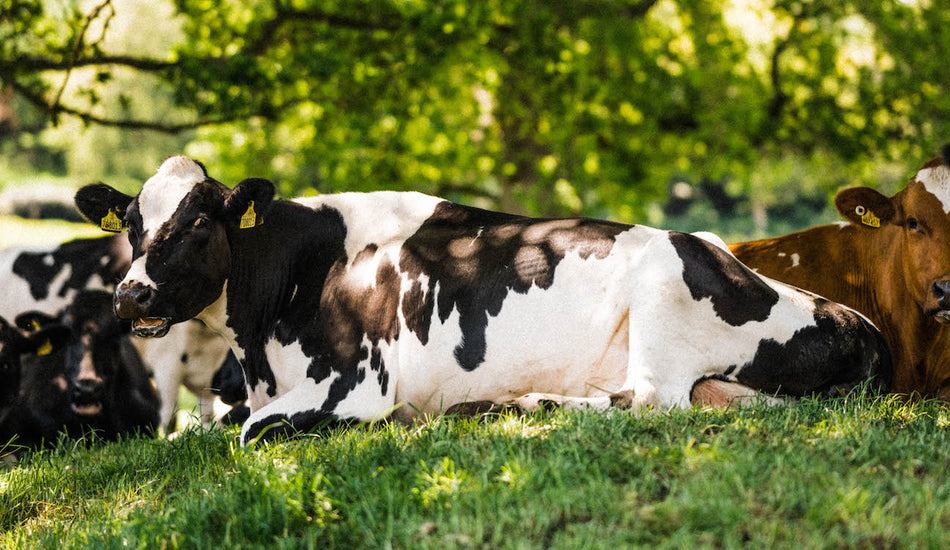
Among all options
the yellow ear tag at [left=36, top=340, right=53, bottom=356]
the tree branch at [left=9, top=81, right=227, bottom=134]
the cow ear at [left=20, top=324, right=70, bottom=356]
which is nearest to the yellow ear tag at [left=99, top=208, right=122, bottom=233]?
the cow ear at [left=20, top=324, right=70, bottom=356]

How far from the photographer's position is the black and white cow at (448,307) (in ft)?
18.0

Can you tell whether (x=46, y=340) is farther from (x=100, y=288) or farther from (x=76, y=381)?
(x=100, y=288)

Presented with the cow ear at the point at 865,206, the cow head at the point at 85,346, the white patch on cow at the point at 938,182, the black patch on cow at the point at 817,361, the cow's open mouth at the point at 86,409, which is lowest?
the cow's open mouth at the point at 86,409

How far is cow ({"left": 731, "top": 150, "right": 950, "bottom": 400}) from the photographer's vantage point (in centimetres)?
630

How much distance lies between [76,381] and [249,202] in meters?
2.69

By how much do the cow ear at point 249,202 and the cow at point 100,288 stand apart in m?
2.89

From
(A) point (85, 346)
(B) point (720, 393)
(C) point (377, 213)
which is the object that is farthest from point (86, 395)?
(B) point (720, 393)

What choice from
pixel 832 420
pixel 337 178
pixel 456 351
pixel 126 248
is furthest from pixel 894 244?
pixel 337 178

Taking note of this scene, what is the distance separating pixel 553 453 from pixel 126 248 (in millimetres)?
6401

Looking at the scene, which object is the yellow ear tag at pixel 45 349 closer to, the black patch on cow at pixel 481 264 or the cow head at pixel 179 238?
the cow head at pixel 179 238

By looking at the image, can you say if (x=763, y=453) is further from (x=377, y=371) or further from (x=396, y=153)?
(x=396, y=153)

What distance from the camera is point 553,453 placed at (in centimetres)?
412

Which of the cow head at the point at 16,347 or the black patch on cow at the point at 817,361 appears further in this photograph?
the cow head at the point at 16,347

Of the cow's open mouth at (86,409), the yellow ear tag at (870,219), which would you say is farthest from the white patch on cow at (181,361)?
the yellow ear tag at (870,219)
